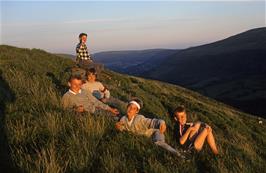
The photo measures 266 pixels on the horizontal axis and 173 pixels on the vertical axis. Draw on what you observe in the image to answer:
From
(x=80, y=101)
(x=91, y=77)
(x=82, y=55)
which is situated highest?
(x=82, y=55)

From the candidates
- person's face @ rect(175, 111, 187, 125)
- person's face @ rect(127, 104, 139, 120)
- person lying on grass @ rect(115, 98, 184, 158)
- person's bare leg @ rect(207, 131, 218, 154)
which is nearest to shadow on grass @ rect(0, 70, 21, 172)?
person lying on grass @ rect(115, 98, 184, 158)

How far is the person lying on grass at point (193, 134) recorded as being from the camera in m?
6.44

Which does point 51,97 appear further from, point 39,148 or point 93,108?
point 39,148

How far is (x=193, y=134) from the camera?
6922 millimetres

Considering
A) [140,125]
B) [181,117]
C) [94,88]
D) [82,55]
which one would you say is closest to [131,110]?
[140,125]

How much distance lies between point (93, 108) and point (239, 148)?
10.3ft

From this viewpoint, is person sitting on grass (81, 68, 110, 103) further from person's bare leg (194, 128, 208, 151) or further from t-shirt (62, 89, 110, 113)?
person's bare leg (194, 128, 208, 151)

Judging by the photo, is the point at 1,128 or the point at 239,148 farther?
the point at 239,148

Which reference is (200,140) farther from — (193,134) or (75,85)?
(75,85)

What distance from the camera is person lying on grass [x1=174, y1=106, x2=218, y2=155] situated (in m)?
6.44

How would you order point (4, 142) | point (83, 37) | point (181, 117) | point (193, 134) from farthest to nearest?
point (83, 37) → point (181, 117) → point (193, 134) → point (4, 142)

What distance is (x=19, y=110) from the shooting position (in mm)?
6621

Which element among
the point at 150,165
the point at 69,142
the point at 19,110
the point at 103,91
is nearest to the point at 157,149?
the point at 150,165

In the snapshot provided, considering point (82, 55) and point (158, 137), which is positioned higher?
point (82, 55)
